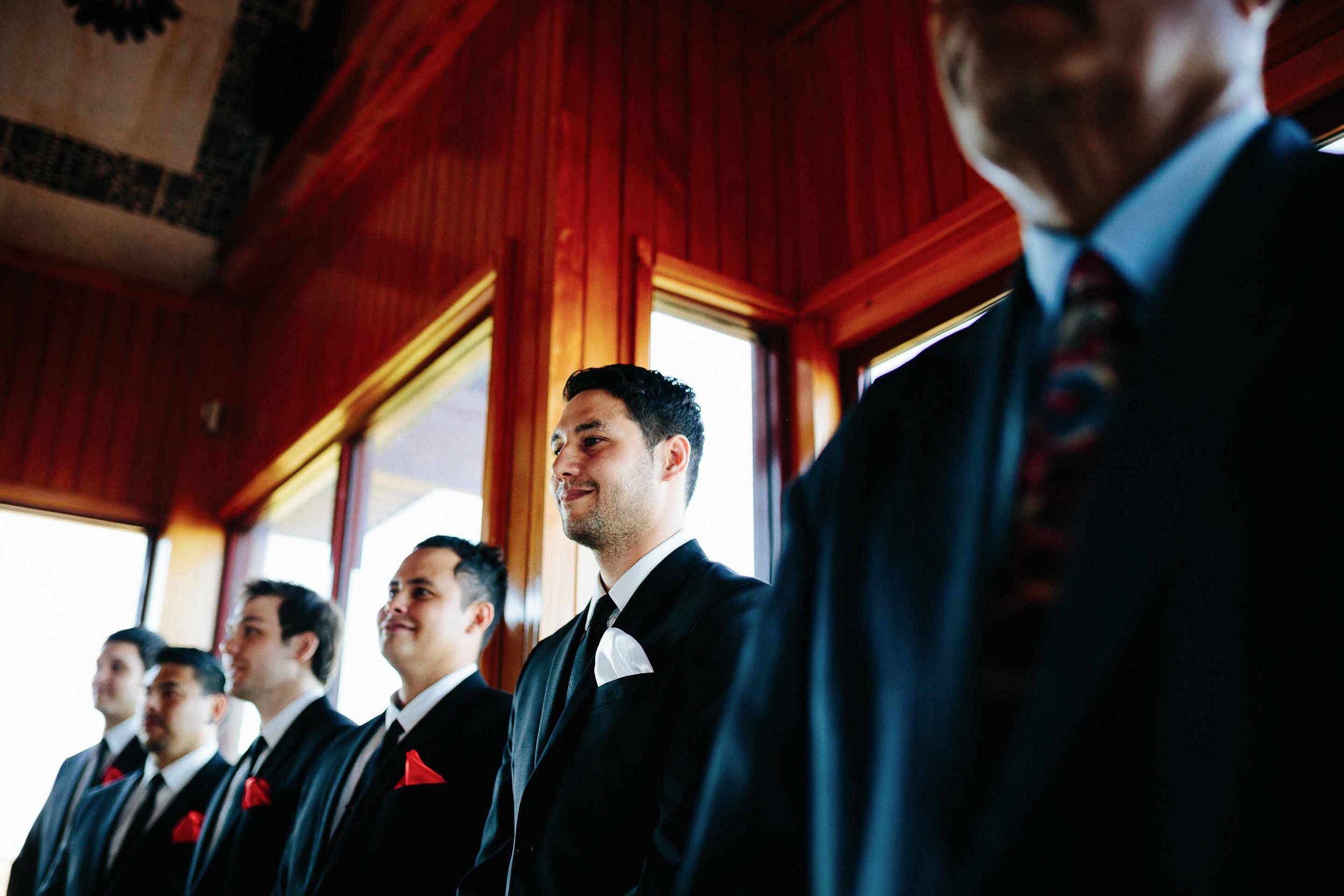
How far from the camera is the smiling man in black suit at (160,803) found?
3.43 m

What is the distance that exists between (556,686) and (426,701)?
2.45 feet

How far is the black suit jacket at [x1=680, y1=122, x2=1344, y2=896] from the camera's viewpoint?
1.70ft

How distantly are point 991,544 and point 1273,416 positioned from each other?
16 cm

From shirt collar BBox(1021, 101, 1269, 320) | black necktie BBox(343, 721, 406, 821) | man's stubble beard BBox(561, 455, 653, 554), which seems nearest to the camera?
shirt collar BBox(1021, 101, 1269, 320)

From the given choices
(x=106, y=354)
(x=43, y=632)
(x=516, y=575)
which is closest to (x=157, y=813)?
(x=516, y=575)

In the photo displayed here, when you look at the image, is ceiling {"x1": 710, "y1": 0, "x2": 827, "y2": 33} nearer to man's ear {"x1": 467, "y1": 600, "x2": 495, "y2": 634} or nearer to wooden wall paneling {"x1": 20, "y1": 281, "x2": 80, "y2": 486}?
man's ear {"x1": 467, "y1": 600, "x2": 495, "y2": 634}

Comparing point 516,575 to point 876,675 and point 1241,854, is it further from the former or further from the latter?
point 1241,854

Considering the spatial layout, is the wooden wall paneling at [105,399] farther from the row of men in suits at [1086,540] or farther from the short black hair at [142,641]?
the row of men in suits at [1086,540]

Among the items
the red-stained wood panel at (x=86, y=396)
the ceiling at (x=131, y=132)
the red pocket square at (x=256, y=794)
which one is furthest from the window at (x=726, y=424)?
the red-stained wood panel at (x=86, y=396)

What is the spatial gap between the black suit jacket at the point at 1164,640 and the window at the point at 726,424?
7.98 ft

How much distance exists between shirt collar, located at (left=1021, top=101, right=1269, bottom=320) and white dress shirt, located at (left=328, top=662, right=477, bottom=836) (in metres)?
2.16

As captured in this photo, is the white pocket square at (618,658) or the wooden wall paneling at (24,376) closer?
the white pocket square at (618,658)

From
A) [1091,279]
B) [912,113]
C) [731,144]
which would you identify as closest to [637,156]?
[731,144]

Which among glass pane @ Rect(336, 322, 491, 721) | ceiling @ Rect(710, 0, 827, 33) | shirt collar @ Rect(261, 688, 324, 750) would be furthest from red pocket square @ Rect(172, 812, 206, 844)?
ceiling @ Rect(710, 0, 827, 33)
